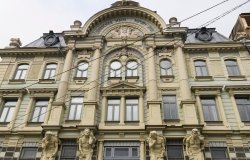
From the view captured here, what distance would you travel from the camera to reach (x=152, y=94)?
22641 millimetres

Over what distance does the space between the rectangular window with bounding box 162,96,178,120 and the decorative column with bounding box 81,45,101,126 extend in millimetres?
5053

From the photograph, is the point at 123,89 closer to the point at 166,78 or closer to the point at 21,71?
the point at 166,78

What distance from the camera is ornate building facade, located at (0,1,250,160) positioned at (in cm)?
2034

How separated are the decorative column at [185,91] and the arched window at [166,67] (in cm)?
76

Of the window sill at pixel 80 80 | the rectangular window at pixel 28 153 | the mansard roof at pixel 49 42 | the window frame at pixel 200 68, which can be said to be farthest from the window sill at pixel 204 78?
the rectangular window at pixel 28 153

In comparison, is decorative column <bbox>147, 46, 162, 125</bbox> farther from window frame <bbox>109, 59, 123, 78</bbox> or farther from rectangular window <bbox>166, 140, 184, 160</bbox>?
Result: window frame <bbox>109, 59, 123, 78</bbox>

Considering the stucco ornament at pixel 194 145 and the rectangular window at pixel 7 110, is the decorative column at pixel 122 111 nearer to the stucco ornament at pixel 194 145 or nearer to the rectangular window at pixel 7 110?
the stucco ornament at pixel 194 145

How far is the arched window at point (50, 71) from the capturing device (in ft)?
83.7

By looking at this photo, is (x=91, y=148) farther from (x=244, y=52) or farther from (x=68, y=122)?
(x=244, y=52)

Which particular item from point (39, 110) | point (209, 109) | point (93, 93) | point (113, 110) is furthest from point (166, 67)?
point (39, 110)

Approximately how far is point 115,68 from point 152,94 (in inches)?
176

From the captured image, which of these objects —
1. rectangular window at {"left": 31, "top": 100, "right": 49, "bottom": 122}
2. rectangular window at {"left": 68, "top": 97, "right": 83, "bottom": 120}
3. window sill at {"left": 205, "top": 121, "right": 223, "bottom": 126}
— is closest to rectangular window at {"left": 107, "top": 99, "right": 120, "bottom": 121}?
rectangular window at {"left": 68, "top": 97, "right": 83, "bottom": 120}

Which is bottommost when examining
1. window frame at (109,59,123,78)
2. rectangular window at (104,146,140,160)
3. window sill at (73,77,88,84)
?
rectangular window at (104,146,140,160)

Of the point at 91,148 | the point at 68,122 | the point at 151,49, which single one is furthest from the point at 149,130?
the point at 151,49
